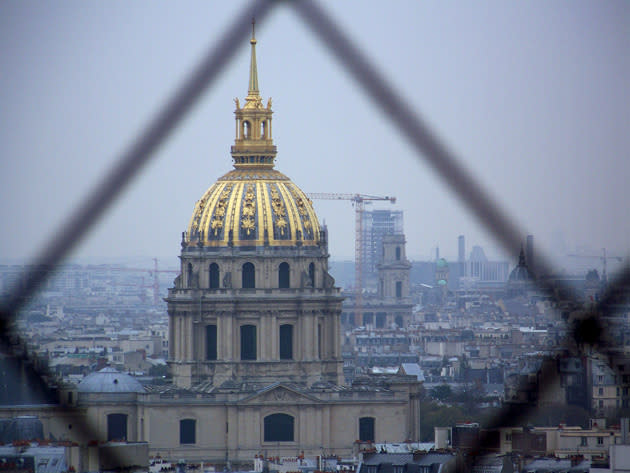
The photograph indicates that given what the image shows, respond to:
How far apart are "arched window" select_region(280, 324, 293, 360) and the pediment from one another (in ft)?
7.03

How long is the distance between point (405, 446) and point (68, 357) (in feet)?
199

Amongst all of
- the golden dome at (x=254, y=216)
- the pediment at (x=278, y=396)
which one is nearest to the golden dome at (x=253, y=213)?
the golden dome at (x=254, y=216)

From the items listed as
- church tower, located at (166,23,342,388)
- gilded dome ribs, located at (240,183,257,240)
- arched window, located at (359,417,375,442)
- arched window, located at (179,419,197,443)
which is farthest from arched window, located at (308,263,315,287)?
arched window, located at (179,419,197,443)

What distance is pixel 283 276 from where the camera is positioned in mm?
115250

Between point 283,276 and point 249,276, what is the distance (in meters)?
1.18

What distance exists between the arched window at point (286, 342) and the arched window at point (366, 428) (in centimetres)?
397

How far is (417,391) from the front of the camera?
116562 millimetres

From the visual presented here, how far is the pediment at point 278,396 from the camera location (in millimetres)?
113000

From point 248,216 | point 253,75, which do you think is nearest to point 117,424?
point 248,216

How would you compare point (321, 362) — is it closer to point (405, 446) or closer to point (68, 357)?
point (405, 446)

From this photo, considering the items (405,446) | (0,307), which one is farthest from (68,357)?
(0,307)

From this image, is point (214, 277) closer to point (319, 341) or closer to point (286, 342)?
point (286, 342)

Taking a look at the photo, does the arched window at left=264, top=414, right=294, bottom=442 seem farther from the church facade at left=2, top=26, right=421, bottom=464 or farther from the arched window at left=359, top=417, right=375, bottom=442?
the arched window at left=359, top=417, right=375, bottom=442

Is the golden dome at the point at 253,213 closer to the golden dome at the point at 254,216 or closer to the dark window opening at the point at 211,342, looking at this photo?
the golden dome at the point at 254,216
